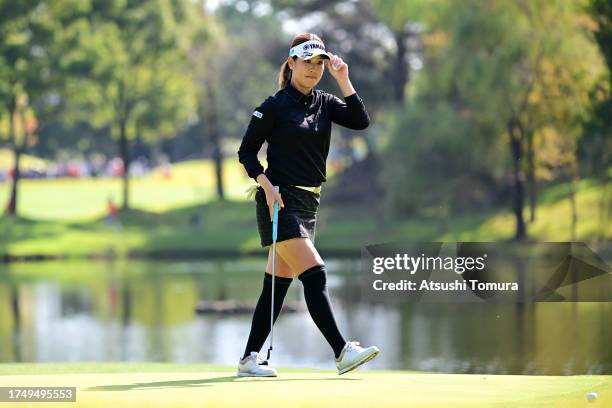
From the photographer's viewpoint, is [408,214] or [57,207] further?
[57,207]

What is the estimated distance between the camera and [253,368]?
9750 mm

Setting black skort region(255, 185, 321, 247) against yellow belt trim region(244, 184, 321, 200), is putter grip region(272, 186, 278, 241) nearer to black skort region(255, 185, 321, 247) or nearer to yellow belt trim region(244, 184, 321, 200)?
black skort region(255, 185, 321, 247)

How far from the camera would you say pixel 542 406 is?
793 cm

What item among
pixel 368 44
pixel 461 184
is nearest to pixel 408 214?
pixel 461 184

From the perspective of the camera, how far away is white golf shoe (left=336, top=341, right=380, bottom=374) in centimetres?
935

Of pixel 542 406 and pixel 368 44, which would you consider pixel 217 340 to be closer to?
pixel 542 406

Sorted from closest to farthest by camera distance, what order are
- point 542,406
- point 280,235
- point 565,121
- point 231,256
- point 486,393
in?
point 542,406, point 486,393, point 280,235, point 565,121, point 231,256

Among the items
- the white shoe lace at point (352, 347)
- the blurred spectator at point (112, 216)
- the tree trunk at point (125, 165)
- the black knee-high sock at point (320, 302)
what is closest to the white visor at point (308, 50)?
the black knee-high sock at point (320, 302)

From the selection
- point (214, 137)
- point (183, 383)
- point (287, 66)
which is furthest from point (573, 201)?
point (183, 383)

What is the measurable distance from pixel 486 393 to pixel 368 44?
64.8 metres

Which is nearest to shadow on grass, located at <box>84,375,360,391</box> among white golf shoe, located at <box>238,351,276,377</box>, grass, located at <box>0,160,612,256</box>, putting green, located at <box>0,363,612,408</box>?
putting green, located at <box>0,363,612,408</box>

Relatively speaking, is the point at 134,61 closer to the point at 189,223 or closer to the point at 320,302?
the point at 189,223

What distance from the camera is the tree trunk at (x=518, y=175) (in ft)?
157

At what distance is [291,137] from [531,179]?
4039cm
